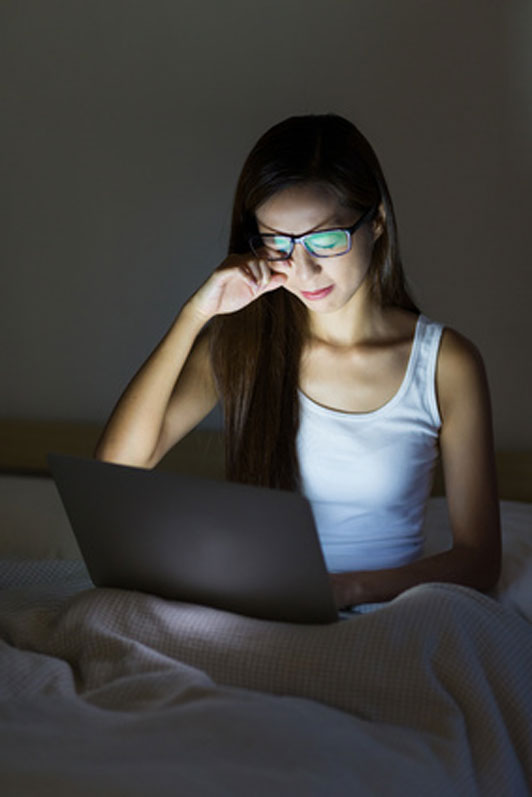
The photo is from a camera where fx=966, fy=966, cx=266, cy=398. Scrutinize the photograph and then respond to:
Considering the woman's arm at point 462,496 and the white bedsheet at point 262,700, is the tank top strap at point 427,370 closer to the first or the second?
the woman's arm at point 462,496

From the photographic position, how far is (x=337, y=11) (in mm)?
2000

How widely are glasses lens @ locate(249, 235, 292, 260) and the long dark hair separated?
0.04 m

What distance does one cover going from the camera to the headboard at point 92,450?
1932 mm

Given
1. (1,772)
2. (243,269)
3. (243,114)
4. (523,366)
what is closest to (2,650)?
(1,772)

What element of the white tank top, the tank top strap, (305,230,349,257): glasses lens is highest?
(305,230,349,257): glasses lens

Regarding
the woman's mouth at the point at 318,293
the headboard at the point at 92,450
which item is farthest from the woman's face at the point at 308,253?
the headboard at the point at 92,450

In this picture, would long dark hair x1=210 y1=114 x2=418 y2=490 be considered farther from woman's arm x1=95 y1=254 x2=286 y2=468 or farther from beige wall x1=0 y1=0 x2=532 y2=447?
beige wall x1=0 y1=0 x2=532 y2=447

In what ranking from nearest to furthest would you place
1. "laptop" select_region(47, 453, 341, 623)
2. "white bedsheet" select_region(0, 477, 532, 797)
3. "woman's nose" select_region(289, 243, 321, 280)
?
"white bedsheet" select_region(0, 477, 532, 797), "laptop" select_region(47, 453, 341, 623), "woman's nose" select_region(289, 243, 321, 280)

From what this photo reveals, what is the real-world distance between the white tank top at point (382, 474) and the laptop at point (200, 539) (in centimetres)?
40

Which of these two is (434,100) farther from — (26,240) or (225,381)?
(26,240)

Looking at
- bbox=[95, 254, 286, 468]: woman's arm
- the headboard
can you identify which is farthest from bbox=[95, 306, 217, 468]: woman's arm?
the headboard

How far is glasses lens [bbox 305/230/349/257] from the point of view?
1387 mm

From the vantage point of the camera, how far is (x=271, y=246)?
1438mm

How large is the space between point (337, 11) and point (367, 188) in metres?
0.74
